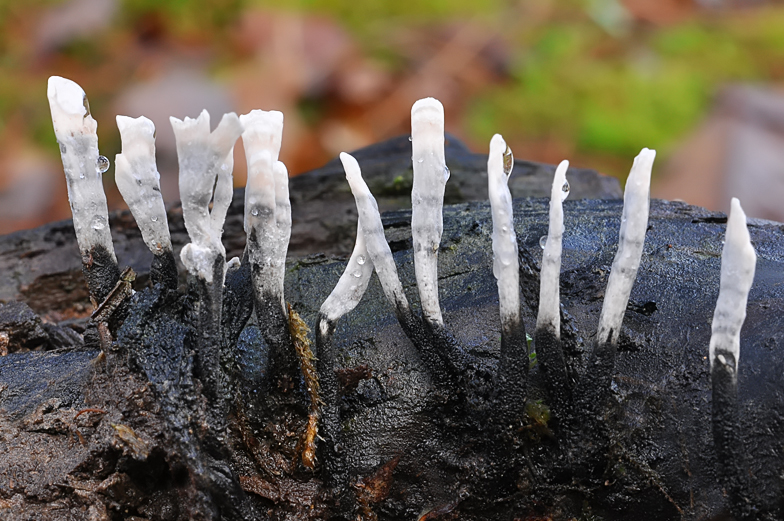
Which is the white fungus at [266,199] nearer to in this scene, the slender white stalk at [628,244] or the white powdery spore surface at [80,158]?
the white powdery spore surface at [80,158]

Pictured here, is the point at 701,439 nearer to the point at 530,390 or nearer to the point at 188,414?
the point at 530,390

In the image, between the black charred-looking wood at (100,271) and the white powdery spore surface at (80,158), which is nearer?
the white powdery spore surface at (80,158)

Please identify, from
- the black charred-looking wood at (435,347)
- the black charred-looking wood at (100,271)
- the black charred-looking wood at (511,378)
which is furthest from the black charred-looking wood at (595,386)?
the black charred-looking wood at (100,271)

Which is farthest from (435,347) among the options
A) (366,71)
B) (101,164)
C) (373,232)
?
(366,71)

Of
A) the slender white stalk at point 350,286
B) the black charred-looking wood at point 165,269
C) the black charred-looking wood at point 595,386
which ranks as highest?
the black charred-looking wood at point 165,269

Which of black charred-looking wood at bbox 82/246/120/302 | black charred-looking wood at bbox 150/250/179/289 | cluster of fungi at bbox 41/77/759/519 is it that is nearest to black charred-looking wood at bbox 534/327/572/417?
cluster of fungi at bbox 41/77/759/519

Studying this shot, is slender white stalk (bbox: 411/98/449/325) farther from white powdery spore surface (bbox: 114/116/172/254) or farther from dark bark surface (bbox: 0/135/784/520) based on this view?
white powdery spore surface (bbox: 114/116/172/254)

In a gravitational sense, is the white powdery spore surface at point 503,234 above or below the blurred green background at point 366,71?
below

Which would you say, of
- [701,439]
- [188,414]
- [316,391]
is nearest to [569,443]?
[701,439]
